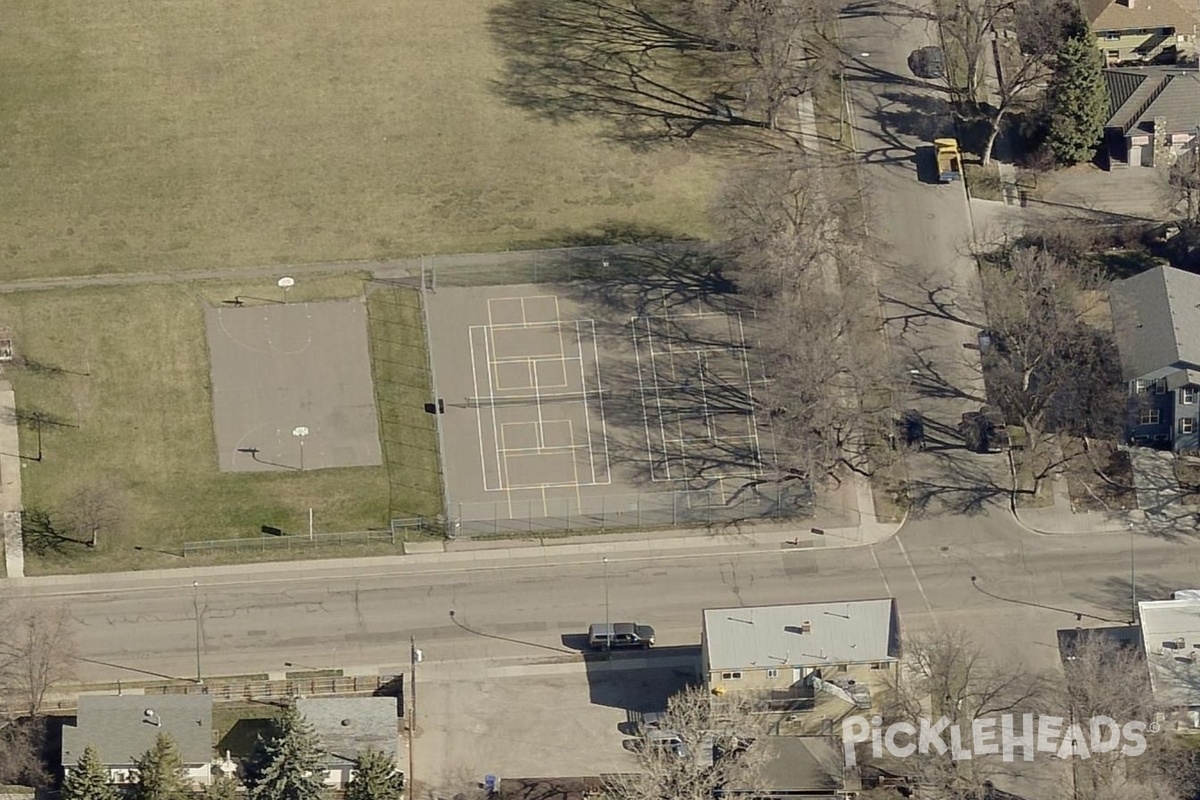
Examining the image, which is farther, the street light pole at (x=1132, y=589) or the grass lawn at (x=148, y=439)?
the grass lawn at (x=148, y=439)

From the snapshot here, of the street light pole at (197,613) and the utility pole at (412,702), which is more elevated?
the street light pole at (197,613)

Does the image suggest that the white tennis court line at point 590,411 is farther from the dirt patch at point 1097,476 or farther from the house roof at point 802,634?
the dirt patch at point 1097,476

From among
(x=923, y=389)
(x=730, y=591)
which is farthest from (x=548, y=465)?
(x=923, y=389)

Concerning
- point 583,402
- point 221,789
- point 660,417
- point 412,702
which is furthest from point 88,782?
point 660,417

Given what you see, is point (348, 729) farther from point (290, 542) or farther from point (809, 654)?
point (809, 654)

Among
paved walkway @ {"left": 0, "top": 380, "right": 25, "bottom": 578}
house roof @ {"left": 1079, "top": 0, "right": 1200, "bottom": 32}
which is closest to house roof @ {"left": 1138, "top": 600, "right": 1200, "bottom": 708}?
house roof @ {"left": 1079, "top": 0, "right": 1200, "bottom": 32}

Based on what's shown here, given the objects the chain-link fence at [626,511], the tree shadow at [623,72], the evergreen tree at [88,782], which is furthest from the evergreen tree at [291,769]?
the tree shadow at [623,72]
